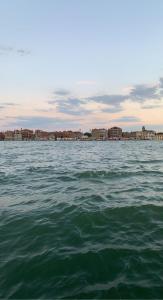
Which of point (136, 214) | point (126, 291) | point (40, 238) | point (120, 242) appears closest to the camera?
point (126, 291)

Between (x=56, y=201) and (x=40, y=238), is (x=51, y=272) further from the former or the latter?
(x=56, y=201)

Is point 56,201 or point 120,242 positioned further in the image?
point 56,201

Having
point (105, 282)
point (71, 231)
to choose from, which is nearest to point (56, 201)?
point (71, 231)

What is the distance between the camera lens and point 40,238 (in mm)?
7133

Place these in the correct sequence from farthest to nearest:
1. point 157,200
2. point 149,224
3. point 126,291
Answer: point 157,200 < point 149,224 < point 126,291

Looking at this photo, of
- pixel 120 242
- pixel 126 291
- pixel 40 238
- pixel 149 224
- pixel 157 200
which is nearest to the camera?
pixel 126 291

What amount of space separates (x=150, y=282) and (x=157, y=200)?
5.74 meters

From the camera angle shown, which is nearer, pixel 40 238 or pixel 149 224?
pixel 40 238

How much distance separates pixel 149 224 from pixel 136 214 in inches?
34.1

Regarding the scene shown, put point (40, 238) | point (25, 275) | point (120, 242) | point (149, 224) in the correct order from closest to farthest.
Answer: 1. point (25, 275)
2. point (120, 242)
3. point (40, 238)
4. point (149, 224)

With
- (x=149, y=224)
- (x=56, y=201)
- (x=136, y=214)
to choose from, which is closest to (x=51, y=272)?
(x=149, y=224)

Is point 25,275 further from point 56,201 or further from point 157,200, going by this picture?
point 157,200

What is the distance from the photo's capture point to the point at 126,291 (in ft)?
15.5

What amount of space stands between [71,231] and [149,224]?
2.15m
